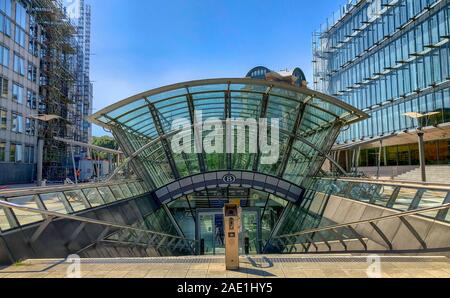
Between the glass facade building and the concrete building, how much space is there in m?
34.4

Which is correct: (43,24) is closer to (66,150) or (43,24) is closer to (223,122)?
(66,150)

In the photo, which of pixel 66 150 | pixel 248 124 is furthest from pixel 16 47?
pixel 248 124

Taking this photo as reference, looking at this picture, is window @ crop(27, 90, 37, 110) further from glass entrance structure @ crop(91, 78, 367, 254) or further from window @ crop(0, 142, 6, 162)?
glass entrance structure @ crop(91, 78, 367, 254)

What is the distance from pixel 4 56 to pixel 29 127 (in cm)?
940

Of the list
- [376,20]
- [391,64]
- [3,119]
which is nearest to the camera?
[3,119]

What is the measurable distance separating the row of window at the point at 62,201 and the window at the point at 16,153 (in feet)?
98.5

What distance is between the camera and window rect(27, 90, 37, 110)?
1759 inches

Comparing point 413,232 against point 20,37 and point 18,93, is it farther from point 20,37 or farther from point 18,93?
point 20,37

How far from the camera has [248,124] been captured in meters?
23.1

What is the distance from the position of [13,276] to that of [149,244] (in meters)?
8.41

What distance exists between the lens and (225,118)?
23000 millimetres

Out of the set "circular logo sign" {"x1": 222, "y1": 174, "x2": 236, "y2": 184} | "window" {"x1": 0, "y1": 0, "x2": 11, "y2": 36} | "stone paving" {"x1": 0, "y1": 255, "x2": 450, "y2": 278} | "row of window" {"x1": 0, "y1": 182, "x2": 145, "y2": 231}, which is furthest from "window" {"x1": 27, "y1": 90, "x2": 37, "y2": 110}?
"stone paving" {"x1": 0, "y1": 255, "x2": 450, "y2": 278}

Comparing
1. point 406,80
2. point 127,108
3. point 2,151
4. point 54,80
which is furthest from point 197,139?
point 54,80
